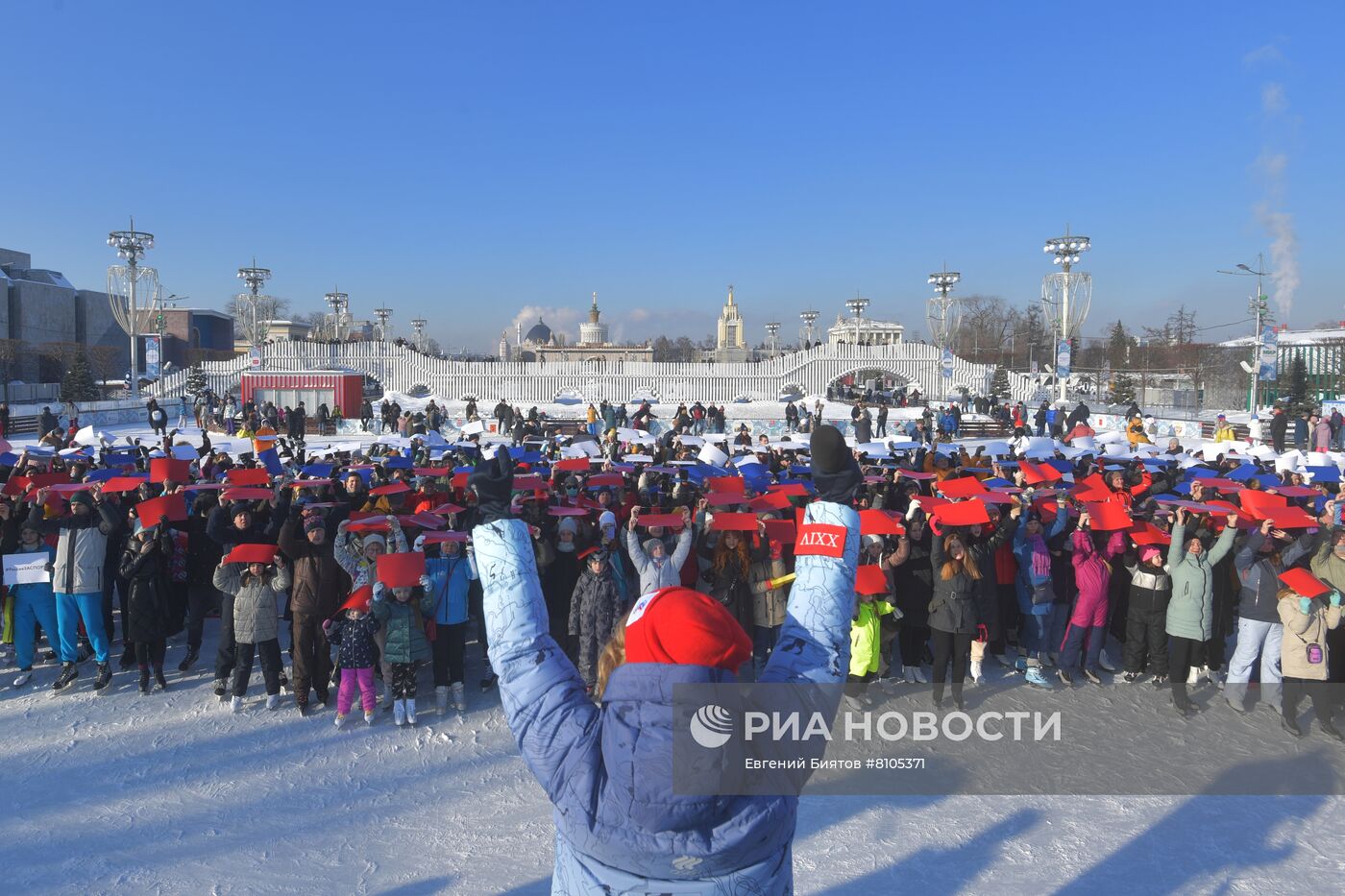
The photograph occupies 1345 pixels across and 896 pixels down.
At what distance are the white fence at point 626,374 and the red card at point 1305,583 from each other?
36.2 m

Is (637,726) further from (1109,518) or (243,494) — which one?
(243,494)

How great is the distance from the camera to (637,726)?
1.41 meters

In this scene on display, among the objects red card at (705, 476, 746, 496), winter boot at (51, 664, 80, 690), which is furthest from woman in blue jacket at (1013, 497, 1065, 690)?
winter boot at (51, 664, 80, 690)

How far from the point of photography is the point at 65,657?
20.4ft

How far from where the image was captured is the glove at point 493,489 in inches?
66.9

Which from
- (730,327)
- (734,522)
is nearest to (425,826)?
(734,522)

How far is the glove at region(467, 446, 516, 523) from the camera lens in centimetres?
170

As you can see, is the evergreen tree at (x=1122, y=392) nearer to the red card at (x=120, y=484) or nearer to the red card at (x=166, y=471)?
the red card at (x=166, y=471)

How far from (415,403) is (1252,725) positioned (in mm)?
33874

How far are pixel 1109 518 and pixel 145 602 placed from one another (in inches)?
284

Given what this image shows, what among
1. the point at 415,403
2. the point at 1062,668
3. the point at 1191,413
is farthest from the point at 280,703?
the point at 1191,413

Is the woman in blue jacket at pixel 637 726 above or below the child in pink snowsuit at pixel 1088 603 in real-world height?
above

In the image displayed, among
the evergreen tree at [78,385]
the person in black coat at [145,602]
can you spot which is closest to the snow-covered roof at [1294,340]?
the person in black coat at [145,602]

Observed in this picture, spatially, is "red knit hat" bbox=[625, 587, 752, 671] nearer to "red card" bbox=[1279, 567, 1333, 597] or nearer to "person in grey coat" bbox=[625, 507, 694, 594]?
"person in grey coat" bbox=[625, 507, 694, 594]
